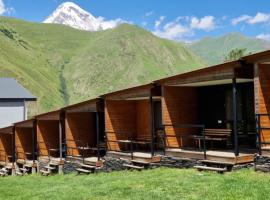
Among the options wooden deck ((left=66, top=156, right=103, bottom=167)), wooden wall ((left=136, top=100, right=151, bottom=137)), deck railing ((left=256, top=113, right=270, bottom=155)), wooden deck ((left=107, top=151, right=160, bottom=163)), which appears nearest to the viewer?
deck railing ((left=256, top=113, right=270, bottom=155))

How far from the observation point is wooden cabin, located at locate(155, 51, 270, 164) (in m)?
13.3

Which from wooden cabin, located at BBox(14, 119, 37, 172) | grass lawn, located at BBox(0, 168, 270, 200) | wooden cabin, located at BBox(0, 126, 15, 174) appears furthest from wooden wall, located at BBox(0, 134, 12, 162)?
grass lawn, located at BBox(0, 168, 270, 200)

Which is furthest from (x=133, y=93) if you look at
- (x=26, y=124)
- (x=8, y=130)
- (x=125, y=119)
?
(x=8, y=130)

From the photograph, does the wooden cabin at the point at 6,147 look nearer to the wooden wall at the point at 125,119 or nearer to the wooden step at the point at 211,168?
the wooden wall at the point at 125,119

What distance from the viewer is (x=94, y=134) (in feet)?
81.6

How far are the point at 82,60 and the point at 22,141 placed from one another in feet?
364

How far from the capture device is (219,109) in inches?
699

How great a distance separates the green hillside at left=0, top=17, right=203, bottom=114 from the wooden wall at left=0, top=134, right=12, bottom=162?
66.4 metres

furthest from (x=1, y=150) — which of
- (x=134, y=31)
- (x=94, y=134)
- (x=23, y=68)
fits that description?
(x=134, y=31)

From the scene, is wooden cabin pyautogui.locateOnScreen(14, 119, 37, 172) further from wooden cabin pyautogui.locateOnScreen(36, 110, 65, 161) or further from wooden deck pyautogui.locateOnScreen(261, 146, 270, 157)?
wooden deck pyautogui.locateOnScreen(261, 146, 270, 157)

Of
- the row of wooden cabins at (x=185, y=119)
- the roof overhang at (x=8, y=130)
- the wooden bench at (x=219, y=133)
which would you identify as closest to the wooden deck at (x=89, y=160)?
the row of wooden cabins at (x=185, y=119)

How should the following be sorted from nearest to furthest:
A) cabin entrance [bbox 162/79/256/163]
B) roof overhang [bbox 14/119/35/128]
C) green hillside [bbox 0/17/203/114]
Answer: cabin entrance [bbox 162/79/256/163], roof overhang [bbox 14/119/35/128], green hillside [bbox 0/17/203/114]

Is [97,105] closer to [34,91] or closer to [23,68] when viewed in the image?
[34,91]

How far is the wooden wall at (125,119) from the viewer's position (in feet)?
67.2
